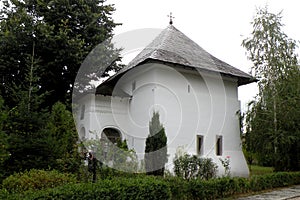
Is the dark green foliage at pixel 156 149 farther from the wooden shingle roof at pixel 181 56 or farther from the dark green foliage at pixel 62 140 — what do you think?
the wooden shingle roof at pixel 181 56

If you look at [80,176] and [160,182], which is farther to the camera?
[80,176]

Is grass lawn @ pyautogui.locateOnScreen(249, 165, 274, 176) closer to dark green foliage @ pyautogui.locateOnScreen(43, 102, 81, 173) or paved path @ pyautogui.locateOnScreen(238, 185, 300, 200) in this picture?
paved path @ pyautogui.locateOnScreen(238, 185, 300, 200)

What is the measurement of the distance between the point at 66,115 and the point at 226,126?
27.1 feet

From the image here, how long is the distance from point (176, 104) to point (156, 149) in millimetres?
3641

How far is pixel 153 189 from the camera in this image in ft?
24.5

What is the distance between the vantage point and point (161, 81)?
567 inches

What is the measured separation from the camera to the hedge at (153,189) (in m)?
5.86

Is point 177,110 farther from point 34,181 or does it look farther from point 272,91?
point 34,181

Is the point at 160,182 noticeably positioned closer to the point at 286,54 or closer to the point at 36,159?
the point at 36,159

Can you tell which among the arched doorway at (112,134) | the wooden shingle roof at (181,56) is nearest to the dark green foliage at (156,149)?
the wooden shingle roof at (181,56)

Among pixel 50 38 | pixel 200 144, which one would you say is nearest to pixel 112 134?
pixel 200 144

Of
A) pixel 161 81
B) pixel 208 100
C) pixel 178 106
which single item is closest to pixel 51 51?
pixel 161 81

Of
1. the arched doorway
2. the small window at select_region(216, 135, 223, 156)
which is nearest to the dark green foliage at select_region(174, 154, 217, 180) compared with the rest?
the small window at select_region(216, 135, 223, 156)

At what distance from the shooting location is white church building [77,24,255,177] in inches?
564
